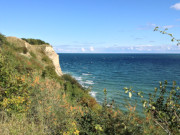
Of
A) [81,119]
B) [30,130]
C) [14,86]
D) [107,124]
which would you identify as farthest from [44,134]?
[14,86]

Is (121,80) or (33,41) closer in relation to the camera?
(33,41)

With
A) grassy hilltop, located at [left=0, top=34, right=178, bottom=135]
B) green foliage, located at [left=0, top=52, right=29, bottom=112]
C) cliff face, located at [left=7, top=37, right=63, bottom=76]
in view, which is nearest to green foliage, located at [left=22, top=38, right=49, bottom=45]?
cliff face, located at [left=7, top=37, right=63, bottom=76]

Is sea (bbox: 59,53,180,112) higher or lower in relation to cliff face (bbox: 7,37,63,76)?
lower

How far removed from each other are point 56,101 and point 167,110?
5.44 meters

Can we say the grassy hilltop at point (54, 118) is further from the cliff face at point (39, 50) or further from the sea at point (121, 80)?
the cliff face at point (39, 50)

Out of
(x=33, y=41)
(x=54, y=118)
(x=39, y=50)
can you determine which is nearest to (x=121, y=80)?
(x=39, y=50)

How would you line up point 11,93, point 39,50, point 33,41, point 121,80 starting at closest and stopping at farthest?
point 11,93
point 39,50
point 33,41
point 121,80

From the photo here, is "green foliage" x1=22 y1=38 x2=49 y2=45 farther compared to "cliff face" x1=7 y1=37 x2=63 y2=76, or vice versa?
"green foliage" x1=22 y1=38 x2=49 y2=45

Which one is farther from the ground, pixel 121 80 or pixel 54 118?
pixel 54 118

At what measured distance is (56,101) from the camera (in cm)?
767

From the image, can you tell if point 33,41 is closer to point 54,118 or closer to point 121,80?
point 121,80

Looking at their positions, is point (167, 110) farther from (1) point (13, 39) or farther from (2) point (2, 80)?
(1) point (13, 39)

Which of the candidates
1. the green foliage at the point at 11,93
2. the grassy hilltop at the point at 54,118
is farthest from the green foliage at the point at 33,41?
the green foliage at the point at 11,93

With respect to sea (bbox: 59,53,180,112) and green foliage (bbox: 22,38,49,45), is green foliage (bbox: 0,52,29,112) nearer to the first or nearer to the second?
sea (bbox: 59,53,180,112)
